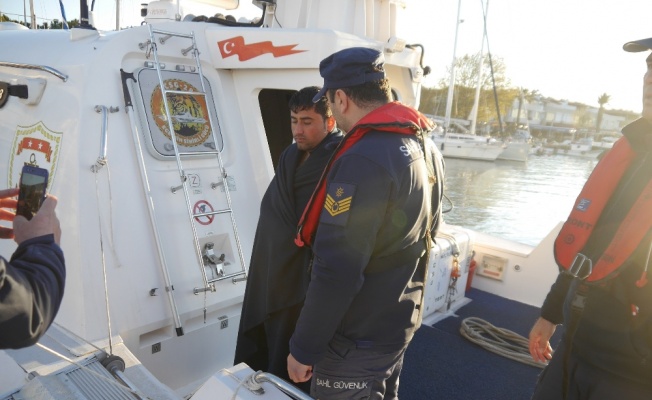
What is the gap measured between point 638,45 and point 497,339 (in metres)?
2.78

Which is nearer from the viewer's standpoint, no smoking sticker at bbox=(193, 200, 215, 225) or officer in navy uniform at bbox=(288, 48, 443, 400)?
officer in navy uniform at bbox=(288, 48, 443, 400)

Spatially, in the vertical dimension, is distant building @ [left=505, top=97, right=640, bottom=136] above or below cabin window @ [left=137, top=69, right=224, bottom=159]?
below

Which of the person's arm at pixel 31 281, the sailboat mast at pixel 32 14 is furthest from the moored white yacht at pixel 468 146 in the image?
the person's arm at pixel 31 281

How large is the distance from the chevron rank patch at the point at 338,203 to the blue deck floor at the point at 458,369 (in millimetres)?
1969

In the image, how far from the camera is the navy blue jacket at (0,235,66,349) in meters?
0.93

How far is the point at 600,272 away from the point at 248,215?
227 cm

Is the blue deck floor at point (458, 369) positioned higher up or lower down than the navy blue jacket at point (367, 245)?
lower down

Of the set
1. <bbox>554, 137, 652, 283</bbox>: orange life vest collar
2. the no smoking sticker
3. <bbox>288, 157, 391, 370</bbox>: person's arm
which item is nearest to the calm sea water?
the no smoking sticker

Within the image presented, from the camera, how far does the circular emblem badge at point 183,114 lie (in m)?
2.92

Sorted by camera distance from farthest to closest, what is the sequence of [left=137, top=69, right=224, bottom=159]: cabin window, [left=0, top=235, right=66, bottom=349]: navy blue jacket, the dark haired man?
[left=137, top=69, right=224, bottom=159]: cabin window
the dark haired man
[left=0, top=235, right=66, bottom=349]: navy blue jacket

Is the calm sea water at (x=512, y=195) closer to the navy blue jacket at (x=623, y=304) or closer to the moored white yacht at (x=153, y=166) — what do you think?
the moored white yacht at (x=153, y=166)

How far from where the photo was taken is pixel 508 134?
33.1 meters

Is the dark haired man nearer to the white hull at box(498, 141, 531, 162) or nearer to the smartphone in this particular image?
the smartphone

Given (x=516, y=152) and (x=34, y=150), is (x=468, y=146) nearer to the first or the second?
(x=516, y=152)
